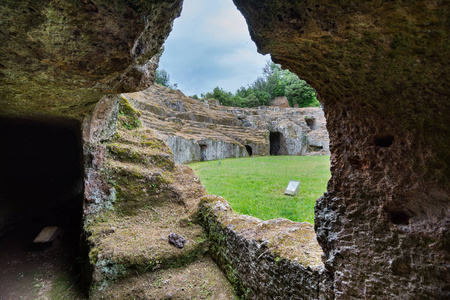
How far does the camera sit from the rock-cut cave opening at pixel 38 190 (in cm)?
516

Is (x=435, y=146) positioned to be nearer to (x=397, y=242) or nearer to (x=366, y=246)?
(x=397, y=242)

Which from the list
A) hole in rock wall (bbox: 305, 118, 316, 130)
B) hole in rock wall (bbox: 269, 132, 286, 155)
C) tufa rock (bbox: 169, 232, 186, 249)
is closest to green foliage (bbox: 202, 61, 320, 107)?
hole in rock wall (bbox: 305, 118, 316, 130)

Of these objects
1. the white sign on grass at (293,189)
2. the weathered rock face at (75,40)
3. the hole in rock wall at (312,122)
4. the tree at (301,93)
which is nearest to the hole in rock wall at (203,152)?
Result: the white sign on grass at (293,189)

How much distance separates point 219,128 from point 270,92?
97.3 feet

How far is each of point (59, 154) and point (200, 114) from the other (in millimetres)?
17141

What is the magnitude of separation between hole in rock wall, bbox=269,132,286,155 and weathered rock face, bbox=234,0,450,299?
2677 cm

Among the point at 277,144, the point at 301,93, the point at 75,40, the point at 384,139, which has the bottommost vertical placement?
the point at 277,144

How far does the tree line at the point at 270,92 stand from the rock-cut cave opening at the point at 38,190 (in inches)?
1296

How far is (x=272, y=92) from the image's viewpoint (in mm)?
49469

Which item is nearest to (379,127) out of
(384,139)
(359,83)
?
(384,139)

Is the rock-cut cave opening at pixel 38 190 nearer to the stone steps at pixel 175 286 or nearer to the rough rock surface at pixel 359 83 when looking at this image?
the stone steps at pixel 175 286

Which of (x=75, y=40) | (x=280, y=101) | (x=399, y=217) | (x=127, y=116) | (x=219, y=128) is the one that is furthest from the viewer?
(x=280, y=101)

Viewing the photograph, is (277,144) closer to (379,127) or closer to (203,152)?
(203,152)

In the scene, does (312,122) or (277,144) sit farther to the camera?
(312,122)
